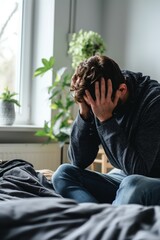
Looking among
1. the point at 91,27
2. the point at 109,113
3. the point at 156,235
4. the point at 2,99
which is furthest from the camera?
the point at 91,27

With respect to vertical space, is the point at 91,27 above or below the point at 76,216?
above

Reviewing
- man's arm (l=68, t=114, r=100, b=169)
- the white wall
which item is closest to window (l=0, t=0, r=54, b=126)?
the white wall

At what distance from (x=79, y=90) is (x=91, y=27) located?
5.99 feet

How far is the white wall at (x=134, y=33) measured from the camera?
8.84ft

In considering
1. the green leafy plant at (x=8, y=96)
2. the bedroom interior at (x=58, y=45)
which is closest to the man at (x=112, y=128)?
the bedroom interior at (x=58, y=45)

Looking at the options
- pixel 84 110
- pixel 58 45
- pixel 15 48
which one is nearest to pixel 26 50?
pixel 15 48

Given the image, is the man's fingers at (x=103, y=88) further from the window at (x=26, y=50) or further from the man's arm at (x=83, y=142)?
the window at (x=26, y=50)

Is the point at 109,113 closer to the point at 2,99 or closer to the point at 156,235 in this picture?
the point at 156,235

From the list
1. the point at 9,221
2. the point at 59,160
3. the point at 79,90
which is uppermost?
the point at 79,90

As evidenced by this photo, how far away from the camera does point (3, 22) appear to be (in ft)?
9.37

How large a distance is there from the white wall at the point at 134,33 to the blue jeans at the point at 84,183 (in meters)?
1.38

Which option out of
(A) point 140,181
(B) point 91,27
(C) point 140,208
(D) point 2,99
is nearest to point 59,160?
(D) point 2,99

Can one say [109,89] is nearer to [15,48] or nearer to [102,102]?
[102,102]

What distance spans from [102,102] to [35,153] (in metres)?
1.45
